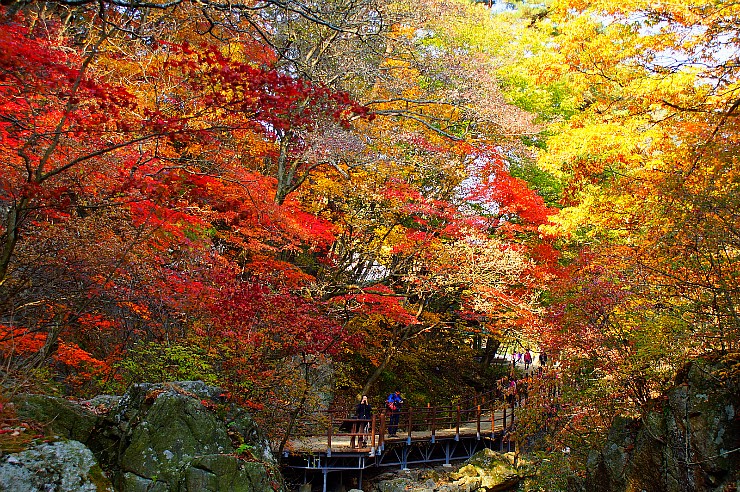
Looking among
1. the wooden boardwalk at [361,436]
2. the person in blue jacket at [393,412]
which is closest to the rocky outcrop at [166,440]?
the wooden boardwalk at [361,436]

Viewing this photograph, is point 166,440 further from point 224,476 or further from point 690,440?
point 690,440

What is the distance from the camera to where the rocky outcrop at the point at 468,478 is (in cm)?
1285

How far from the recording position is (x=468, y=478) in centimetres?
1313

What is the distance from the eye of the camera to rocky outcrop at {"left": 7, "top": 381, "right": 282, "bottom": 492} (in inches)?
247

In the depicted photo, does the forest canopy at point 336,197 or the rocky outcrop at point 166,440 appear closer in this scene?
the forest canopy at point 336,197

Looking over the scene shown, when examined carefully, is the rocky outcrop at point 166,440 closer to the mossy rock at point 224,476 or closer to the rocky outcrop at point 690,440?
the mossy rock at point 224,476

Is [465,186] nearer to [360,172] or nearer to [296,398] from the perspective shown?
[360,172]

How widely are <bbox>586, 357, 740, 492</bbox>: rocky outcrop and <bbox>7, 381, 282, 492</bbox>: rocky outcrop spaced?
5.13 meters

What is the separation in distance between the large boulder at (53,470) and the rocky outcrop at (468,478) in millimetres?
9773

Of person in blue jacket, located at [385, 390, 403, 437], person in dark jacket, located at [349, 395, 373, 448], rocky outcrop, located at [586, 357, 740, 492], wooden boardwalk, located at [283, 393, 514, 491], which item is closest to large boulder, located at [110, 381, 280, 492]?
wooden boardwalk, located at [283, 393, 514, 491]

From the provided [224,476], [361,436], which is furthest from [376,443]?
[224,476]

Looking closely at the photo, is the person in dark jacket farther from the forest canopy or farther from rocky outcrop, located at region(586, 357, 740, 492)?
rocky outcrop, located at region(586, 357, 740, 492)

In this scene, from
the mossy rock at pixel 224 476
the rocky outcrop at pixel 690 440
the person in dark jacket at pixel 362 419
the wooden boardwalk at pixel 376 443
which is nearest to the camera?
the rocky outcrop at pixel 690 440

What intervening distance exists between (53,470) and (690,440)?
23.5ft
